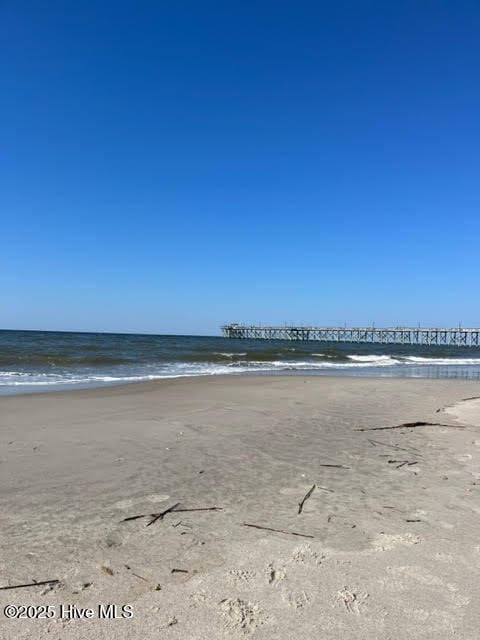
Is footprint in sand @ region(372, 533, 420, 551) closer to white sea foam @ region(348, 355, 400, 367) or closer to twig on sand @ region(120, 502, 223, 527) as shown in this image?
twig on sand @ region(120, 502, 223, 527)

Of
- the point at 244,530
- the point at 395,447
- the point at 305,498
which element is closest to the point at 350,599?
the point at 244,530

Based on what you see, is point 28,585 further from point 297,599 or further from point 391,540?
point 391,540

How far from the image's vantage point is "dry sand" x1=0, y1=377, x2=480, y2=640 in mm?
2287

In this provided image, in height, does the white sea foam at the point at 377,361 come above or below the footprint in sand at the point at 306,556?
below

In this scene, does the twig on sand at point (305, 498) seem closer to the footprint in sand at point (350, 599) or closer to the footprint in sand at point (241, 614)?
the footprint in sand at point (350, 599)

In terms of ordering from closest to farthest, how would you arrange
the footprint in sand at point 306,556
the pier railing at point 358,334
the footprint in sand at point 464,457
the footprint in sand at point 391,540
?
the footprint in sand at point 306,556
the footprint in sand at point 391,540
the footprint in sand at point 464,457
the pier railing at point 358,334

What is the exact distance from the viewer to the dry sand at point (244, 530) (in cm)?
229

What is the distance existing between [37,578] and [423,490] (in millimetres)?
3359

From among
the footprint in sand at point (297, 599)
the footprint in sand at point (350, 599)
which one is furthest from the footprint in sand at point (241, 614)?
the footprint in sand at point (350, 599)

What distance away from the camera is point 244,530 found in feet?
10.8

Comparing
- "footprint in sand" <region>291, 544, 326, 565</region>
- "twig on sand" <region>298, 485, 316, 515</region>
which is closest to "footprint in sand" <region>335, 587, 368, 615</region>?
"footprint in sand" <region>291, 544, 326, 565</region>

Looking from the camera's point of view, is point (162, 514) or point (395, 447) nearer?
point (162, 514)

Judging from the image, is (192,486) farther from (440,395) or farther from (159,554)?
(440,395)

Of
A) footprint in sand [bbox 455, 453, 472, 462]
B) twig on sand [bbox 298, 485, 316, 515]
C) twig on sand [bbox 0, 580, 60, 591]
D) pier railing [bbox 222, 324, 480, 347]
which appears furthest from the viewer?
pier railing [bbox 222, 324, 480, 347]
